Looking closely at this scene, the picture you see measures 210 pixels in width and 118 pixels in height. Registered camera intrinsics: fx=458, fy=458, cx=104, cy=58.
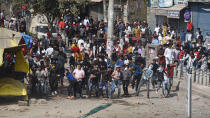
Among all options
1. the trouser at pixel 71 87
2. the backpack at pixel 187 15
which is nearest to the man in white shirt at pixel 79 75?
the trouser at pixel 71 87

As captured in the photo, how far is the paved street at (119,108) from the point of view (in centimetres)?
1748

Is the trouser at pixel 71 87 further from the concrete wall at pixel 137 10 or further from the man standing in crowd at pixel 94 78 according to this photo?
the concrete wall at pixel 137 10

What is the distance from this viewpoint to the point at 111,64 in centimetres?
2448

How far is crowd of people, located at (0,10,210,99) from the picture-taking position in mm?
20781

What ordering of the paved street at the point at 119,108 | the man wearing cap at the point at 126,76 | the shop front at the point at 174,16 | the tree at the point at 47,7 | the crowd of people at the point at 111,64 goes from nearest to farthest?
the paved street at the point at 119,108
the crowd of people at the point at 111,64
the man wearing cap at the point at 126,76
the tree at the point at 47,7
the shop front at the point at 174,16

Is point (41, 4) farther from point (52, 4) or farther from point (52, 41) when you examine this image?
point (52, 41)

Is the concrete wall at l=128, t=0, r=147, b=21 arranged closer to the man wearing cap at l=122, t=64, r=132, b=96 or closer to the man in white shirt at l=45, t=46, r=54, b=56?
the man in white shirt at l=45, t=46, r=54, b=56

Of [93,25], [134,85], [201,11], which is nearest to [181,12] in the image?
[201,11]

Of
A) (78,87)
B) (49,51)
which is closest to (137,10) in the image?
(49,51)

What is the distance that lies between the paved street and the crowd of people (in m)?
0.69

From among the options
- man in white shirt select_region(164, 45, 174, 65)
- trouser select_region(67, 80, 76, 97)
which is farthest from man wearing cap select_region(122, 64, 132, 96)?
man in white shirt select_region(164, 45, 174, 65)

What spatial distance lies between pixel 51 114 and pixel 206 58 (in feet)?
30.3

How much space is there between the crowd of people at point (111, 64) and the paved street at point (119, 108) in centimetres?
69

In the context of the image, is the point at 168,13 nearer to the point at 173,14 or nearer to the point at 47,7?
the point at 173,14
